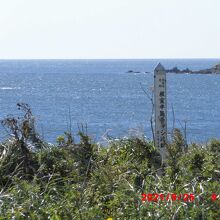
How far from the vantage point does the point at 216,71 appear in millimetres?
140625

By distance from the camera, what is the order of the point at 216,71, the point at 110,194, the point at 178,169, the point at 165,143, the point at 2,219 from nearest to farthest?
the point at 2,219 → the point at 110,194 → the point at 178,169 → the point at 165,143 → the point at 216,71

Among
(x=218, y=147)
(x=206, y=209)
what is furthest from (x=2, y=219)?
(x=218, y=147)

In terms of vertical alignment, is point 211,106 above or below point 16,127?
below

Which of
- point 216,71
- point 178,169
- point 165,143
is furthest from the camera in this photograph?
point 216,71

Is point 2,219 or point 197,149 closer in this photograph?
point 2,219

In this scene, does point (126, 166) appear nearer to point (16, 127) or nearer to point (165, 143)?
point (165, 143)

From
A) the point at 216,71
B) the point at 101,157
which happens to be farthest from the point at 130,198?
the point at 216,71

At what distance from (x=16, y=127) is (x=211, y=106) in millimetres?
58824

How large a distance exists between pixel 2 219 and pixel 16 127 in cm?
374

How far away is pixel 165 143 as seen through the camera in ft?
29.6

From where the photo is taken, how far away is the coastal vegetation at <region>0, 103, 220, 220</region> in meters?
5.79

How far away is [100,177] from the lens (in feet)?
22.9

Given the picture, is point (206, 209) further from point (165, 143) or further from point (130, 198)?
point (165, 143)

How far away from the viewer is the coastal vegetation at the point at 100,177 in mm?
5789
